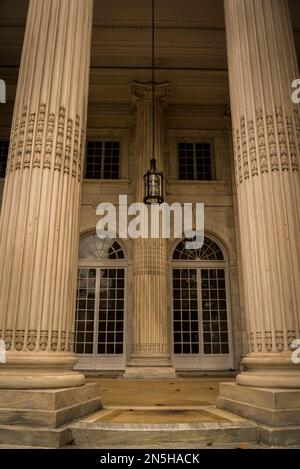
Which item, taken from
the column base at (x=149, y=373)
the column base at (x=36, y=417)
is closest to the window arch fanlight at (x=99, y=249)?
the column base at (x=149, y=373)

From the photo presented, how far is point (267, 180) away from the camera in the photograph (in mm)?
4137

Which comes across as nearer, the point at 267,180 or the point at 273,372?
the point at 273,372

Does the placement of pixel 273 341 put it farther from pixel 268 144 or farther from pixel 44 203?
pixel 44 203

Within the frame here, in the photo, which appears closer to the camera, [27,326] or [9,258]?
[27,326]

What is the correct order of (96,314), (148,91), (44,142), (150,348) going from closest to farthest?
(44,142)
(150,348)
(96,314)
(148,91)

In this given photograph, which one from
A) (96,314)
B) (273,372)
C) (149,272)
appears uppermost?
(149,272)

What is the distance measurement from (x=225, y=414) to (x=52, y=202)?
281cm

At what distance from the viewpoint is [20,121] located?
4.22 meters

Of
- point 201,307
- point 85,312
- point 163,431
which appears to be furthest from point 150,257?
point 163,431

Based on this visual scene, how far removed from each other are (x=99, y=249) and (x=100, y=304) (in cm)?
176

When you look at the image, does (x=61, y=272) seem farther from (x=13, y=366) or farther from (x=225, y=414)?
(x=225, y=414)
